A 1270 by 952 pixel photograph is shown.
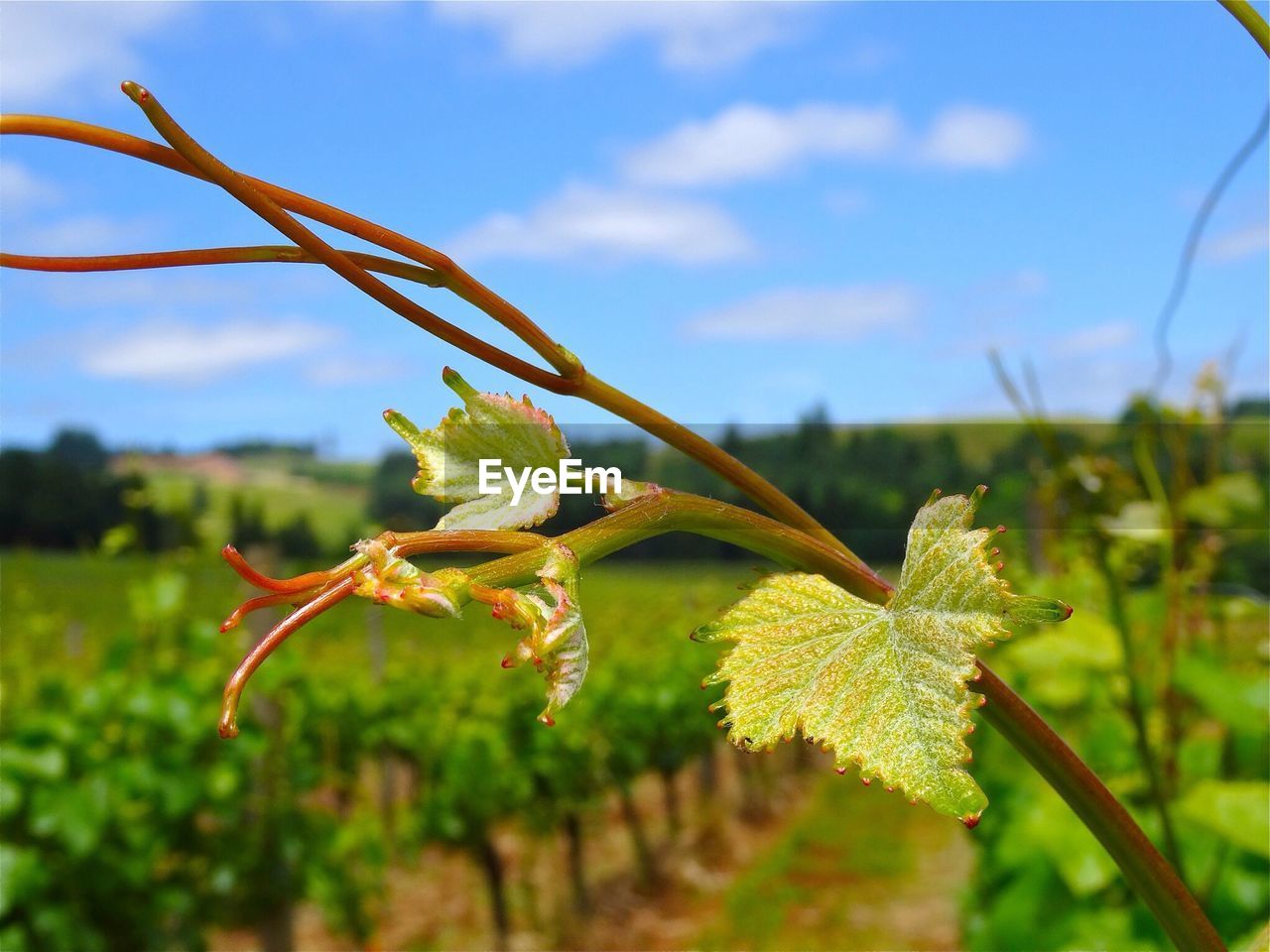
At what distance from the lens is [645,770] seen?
6773 mm

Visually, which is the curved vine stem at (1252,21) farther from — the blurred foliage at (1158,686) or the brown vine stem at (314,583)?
the blurred foliage at (1158,686)

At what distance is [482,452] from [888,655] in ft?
0.42

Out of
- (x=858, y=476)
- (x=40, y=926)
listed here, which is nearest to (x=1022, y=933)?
(x=858, y=476)

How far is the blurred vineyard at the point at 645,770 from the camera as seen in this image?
1.52 m

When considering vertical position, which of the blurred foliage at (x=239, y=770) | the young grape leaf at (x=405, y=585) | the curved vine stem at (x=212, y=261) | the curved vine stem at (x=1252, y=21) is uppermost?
the curved vine stem at (x=1252, y=21)

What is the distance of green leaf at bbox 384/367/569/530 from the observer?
31 cm

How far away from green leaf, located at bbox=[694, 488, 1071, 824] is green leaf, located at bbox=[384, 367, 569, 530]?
6 centimetres

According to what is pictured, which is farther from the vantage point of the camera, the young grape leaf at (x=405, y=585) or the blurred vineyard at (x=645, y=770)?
the blurred vineyard at (x=645, y=770)

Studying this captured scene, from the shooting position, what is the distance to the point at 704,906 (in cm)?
627

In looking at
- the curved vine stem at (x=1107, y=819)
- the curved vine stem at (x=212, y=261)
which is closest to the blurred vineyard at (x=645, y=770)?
the curved vine stem at (x=1107, y=819)

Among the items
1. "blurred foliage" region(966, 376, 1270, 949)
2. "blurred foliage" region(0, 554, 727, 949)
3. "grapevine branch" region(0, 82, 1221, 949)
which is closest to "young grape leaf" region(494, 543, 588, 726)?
"grapevine branch" region(0, 82, 1221, 949)

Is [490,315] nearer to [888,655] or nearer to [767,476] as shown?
[888,655]

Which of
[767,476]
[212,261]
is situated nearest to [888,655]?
[212,261]

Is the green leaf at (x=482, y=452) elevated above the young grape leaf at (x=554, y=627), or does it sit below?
A: above
